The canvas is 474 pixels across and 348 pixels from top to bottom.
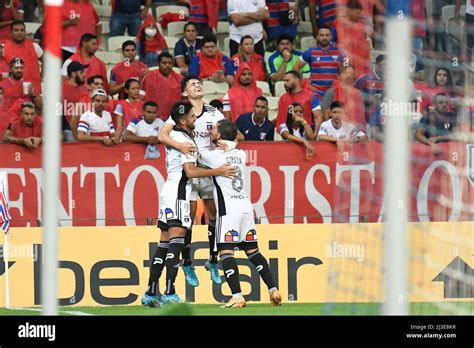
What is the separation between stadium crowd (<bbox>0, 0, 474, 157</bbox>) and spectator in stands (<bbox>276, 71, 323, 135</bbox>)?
12mm

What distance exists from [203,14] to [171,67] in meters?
1.89

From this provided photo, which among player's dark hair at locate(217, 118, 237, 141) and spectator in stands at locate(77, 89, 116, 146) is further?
spectator in stands at locate(77, 89, 116, 146)

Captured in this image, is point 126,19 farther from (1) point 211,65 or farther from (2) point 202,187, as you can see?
(2) point 202,187

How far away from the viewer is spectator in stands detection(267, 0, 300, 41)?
1593cm

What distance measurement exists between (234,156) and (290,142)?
2.64 meters

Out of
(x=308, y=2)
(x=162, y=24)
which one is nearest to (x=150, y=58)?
(x=162, y=24)

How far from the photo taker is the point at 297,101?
1401 cm

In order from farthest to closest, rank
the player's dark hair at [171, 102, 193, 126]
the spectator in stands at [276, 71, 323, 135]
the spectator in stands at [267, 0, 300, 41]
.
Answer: the spectator in stands at [267, 0, 300, 41]
the spectator in stands at [276, 71, 323, 135]
the player's dark hair at [171, 102, 193, 126]

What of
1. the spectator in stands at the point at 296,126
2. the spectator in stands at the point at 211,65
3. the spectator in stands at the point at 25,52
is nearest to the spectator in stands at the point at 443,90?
the spectator in stands at the point at 296,126

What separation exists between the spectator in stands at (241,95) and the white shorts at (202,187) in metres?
2.56

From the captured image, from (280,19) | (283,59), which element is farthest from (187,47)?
(280,19)

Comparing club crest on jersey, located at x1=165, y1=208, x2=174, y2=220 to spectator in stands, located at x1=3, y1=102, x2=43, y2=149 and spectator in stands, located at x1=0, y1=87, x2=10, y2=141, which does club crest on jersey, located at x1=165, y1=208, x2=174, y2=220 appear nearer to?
spectator in stands, located at x1=3, y1=102, x2=43, y2=149

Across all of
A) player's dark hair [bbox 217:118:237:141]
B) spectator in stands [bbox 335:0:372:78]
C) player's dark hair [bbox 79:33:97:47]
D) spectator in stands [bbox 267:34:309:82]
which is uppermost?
player's dark hair [bbox 79:33:97:47]

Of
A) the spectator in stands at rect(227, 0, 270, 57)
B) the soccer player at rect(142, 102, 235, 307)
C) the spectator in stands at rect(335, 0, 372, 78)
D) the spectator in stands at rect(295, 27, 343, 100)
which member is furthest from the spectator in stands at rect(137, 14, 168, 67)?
the spectator in stands at rect(335, 0, 372, 78)
